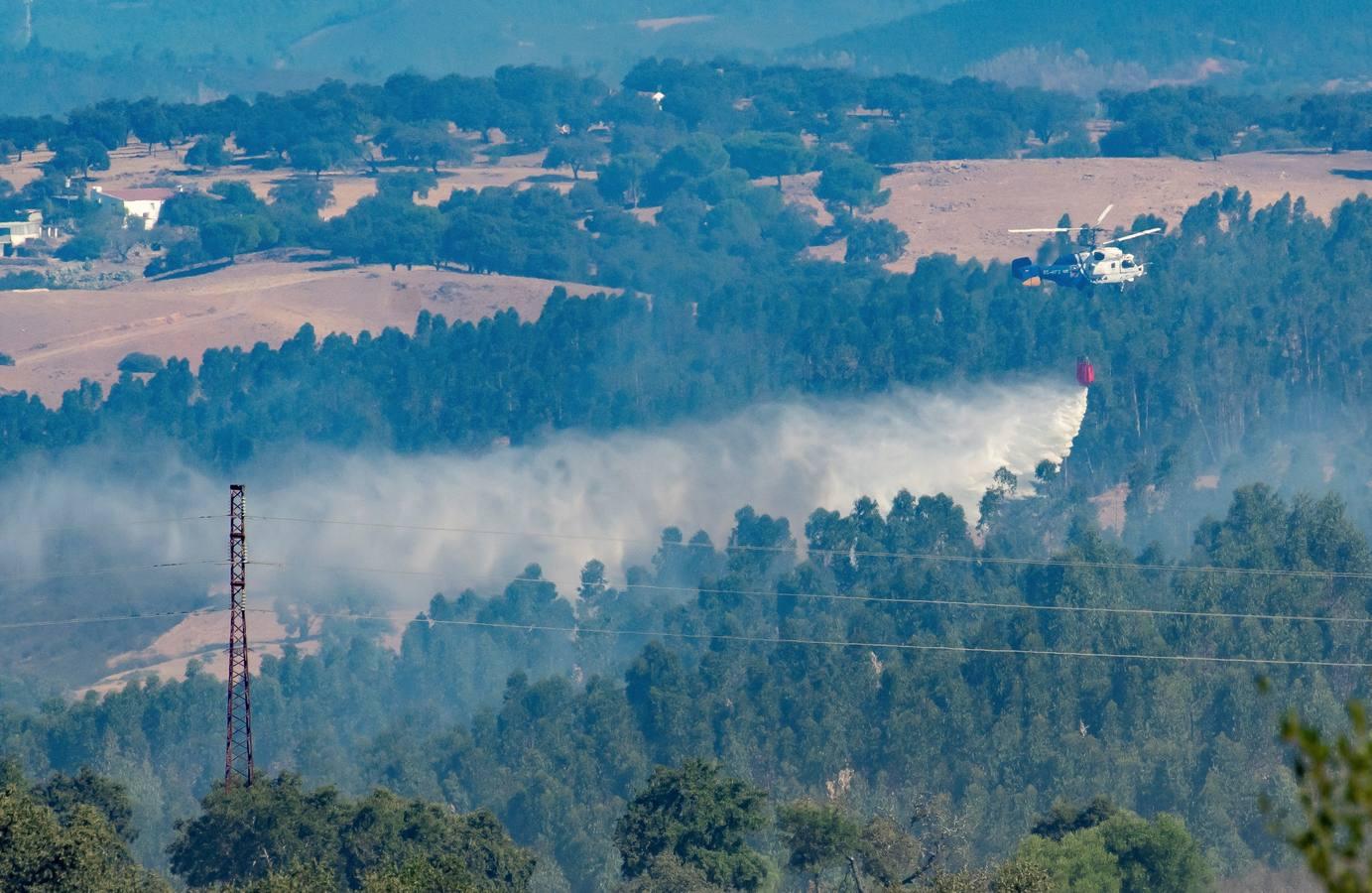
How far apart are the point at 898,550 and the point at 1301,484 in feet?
75.2

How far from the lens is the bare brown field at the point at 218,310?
150m

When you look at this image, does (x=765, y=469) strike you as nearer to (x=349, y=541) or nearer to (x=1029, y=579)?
(x=349, y=541)

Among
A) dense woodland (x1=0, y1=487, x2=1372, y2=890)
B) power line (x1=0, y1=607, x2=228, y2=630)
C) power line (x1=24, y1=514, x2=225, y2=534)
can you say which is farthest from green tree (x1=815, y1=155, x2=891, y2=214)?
power line (x1=0, y1=607, x2=228, y2=630)

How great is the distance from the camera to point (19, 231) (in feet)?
622

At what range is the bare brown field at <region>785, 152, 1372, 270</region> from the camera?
175000 mm

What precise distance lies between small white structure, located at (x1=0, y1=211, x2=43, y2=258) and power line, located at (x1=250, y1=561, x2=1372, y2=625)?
83124mm

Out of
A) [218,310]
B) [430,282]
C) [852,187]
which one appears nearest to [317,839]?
[218,310]

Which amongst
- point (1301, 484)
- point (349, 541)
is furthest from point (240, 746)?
point (1301, 484)

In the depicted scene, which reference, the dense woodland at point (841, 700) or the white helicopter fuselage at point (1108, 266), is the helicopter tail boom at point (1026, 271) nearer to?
the white helicopter fuselage at point (1108, 266)

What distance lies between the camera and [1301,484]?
11662 centimetres

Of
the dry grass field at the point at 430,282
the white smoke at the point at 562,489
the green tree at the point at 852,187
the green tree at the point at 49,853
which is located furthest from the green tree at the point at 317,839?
the green tree at the point at 852,187

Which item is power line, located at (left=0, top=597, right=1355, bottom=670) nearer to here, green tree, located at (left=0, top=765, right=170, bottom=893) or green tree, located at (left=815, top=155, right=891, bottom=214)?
green tree, located at (left=0, top=765, right=170, bottom=893)

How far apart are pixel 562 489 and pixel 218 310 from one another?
45.6m

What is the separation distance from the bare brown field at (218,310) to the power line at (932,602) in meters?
36.3
